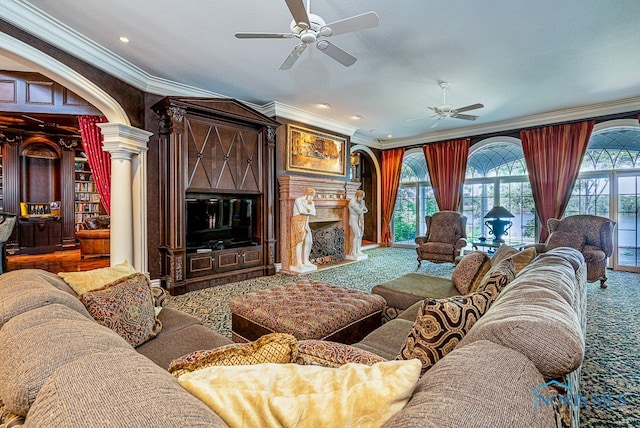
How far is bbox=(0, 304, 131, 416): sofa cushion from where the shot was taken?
734 mm

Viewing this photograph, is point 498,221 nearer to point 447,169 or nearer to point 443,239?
point 443,239

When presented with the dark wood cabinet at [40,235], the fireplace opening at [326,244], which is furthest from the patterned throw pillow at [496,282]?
the dark wood cabinet at [40,235]

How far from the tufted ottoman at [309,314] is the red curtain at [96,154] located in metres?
3.55

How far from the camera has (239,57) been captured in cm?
376

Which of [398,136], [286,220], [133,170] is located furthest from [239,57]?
[398,136]

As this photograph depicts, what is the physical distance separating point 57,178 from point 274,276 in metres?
6.42

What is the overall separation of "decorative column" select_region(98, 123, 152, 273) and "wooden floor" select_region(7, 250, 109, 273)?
7.02ft

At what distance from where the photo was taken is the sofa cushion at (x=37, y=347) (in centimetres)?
73

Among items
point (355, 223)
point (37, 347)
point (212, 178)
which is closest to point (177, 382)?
point (37, 347)

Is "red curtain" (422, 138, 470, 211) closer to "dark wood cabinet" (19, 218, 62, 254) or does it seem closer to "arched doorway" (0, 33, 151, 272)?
"arched doorway" (0, 33, 151, 272)

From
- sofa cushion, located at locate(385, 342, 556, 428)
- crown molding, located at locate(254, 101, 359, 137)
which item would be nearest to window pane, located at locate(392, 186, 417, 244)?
crown molding, located at locate(254, 101, 359, 137)

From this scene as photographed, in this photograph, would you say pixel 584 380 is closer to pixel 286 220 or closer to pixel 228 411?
pixel 228 411

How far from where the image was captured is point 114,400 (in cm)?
58

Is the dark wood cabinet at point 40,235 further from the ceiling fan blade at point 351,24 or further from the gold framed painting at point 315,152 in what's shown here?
the ceiling fan blade at point 351,24
